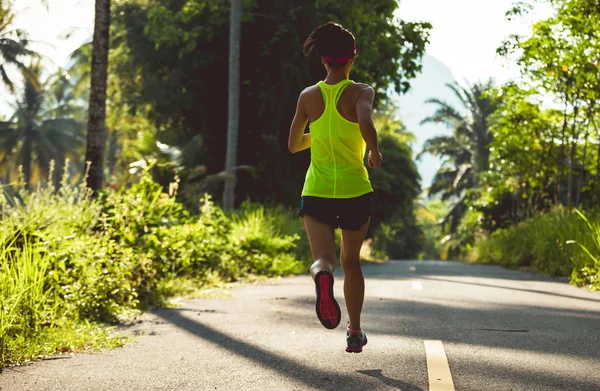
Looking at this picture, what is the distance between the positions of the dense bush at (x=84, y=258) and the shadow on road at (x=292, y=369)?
3.01 ft

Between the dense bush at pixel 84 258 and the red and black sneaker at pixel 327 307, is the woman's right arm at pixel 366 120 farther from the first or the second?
the dense bush at pixel 84 258

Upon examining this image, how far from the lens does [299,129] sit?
16.1 ft

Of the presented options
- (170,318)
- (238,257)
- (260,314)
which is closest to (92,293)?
(170,318)

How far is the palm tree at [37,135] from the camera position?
199ft

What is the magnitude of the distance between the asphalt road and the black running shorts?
934mm

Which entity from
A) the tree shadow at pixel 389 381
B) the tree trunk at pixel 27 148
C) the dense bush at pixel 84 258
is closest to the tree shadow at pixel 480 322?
the tree shadow at pixel 389 381

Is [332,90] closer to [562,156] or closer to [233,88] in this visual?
[233,88]

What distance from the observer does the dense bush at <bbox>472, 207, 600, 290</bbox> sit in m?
11.7

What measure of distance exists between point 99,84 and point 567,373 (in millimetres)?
8464

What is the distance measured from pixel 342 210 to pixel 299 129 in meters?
0.63

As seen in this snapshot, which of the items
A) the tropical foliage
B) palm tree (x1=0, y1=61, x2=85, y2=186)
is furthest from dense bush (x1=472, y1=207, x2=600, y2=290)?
palm tree (x1=0, y1=61, x2=85, y2=186)

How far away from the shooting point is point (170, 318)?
7801 mm

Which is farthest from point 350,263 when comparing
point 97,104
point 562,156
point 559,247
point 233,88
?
point 562,156

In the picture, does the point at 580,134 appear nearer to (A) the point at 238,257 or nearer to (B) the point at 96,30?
(A) the point at 238,257
